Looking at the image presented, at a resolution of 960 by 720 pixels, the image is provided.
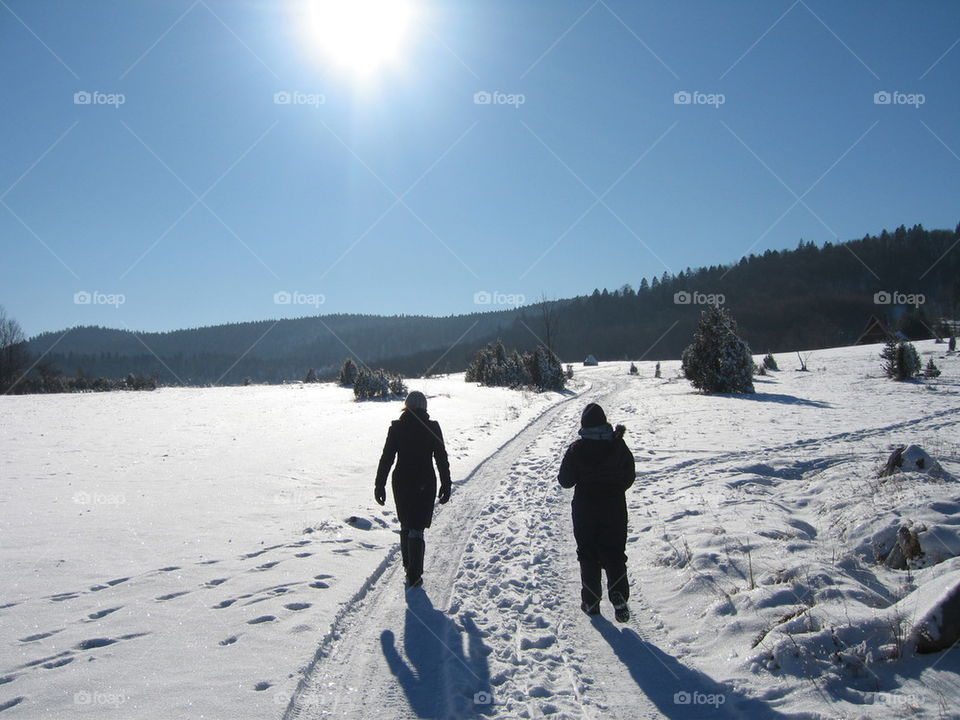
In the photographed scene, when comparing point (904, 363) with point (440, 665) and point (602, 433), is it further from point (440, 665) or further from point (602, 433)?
point (440, 665)

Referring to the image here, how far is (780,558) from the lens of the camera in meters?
5.66

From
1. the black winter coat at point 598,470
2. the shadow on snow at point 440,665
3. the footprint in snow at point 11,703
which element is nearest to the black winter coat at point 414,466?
the shadow on snow at point 440,665

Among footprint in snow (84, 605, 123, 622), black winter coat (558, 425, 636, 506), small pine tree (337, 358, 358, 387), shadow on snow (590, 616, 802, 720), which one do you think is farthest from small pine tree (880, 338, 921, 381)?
small pine tree (337, 358, 358, 387)

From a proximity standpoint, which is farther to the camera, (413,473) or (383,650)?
(413,473)

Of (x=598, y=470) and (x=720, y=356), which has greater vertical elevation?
(x=720, y=356)

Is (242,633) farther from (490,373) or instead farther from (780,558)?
(490,373)

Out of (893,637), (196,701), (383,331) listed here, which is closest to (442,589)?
(196,701)

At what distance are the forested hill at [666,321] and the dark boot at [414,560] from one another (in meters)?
67.6

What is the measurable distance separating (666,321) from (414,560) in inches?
5141

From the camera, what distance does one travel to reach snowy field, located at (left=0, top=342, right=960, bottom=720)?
358 centimetres

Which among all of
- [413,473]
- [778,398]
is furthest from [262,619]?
[778,398]

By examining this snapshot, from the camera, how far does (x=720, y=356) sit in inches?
1032

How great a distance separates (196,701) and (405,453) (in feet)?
9.65

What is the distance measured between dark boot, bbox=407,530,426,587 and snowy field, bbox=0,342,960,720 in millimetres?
171
